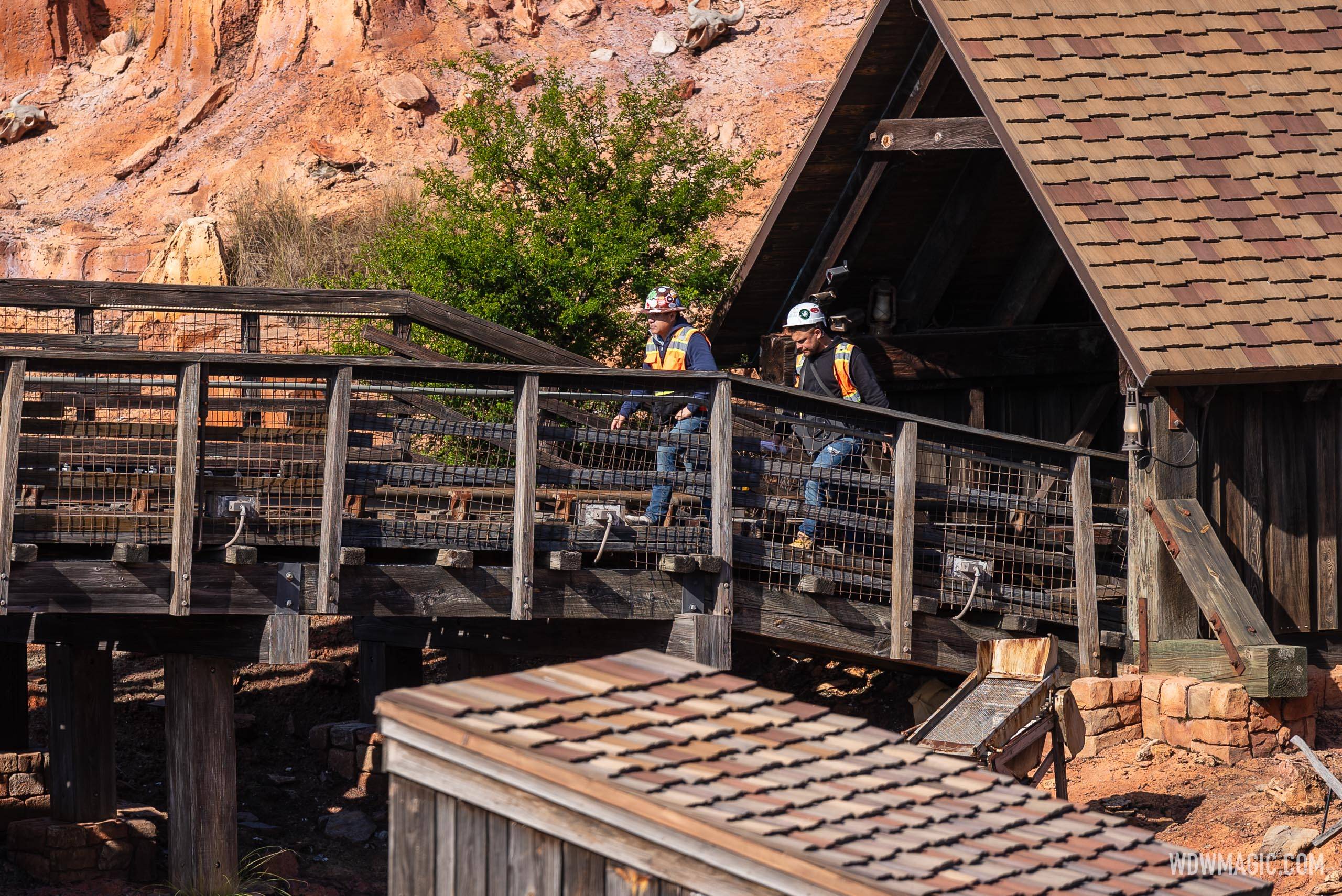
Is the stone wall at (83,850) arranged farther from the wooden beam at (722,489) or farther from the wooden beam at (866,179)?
the wooden beam at (866,179)

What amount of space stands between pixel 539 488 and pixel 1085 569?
11.5 feet

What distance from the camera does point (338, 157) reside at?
27234 millimetres

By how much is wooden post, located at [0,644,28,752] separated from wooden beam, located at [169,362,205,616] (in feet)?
14.8

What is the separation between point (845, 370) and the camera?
33.8 ft

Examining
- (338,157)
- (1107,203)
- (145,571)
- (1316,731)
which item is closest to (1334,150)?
(1107,203)

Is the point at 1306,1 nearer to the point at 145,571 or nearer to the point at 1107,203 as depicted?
the point at 1107,203

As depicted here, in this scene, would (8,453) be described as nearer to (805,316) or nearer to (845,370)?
(805,316)

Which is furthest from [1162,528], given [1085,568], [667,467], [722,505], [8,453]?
[8,453]

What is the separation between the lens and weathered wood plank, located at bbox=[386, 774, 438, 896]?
15.0ft

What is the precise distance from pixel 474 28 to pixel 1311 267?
23.0 metres

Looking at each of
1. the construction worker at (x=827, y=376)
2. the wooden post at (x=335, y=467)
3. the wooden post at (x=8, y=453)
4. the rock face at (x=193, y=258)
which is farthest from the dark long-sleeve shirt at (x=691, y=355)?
the rock face at (x=193, y=258)

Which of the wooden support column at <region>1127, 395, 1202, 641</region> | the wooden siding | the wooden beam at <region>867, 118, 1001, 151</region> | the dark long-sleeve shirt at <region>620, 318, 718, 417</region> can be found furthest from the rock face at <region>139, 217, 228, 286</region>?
the wooden siding

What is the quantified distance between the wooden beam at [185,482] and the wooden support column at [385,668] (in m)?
3.94

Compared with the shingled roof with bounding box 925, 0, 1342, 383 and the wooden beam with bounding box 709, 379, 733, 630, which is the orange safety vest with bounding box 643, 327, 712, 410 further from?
the shingled roof with bounding box 925, 0, 1342, 383
